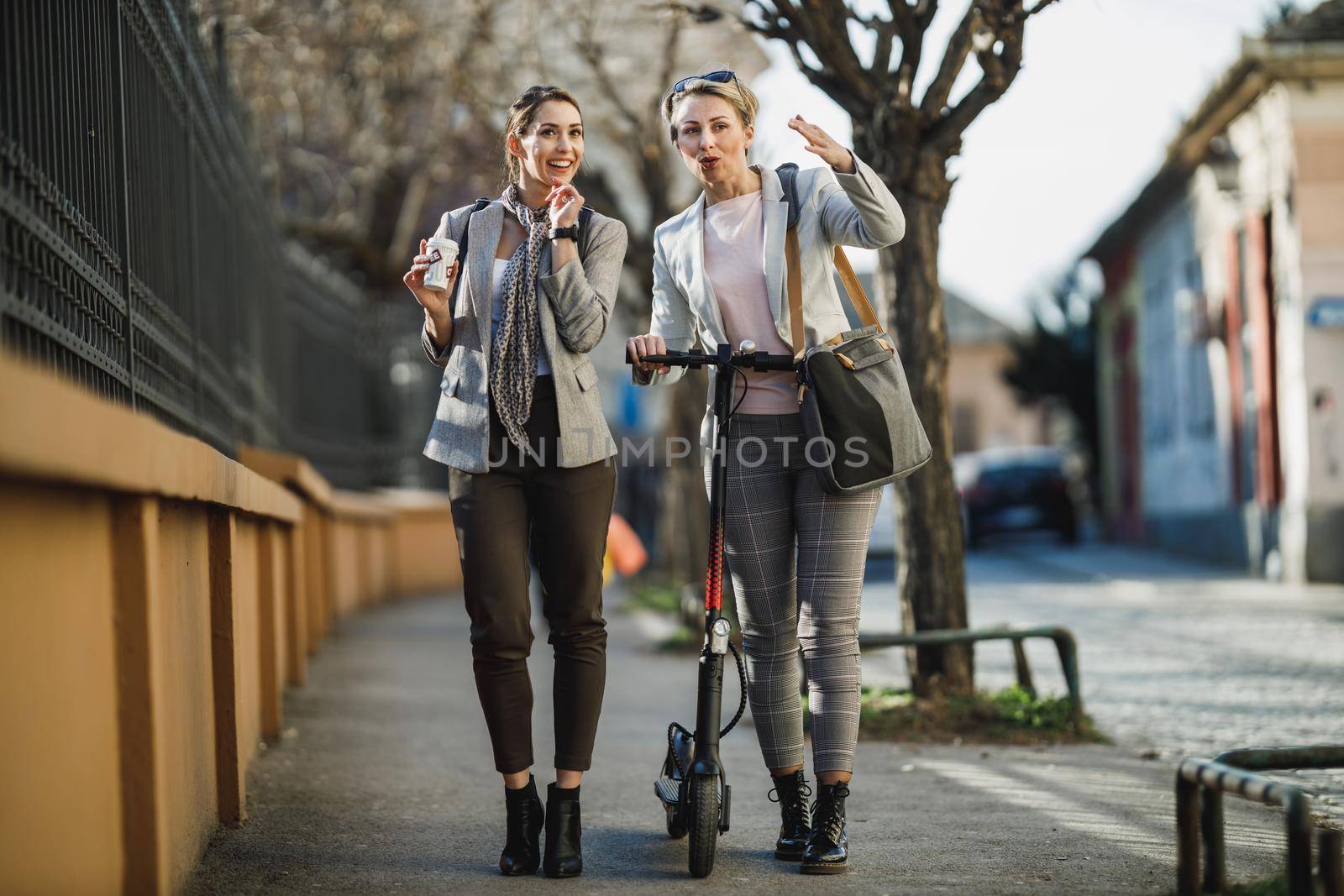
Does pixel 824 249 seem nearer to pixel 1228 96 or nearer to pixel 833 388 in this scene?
pixel 833 388

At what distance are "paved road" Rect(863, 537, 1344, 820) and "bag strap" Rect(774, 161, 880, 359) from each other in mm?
2214

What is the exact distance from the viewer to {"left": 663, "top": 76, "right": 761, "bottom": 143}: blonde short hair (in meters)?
4.46

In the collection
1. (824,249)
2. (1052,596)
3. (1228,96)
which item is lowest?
(1052,596)

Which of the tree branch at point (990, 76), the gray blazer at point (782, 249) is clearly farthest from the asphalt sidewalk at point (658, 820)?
the tree branch at point (990, 76)

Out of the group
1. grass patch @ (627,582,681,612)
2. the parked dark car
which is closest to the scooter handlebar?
Answer: grass patch @ (627,582,681,612)

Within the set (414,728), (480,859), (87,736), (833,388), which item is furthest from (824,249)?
(414,728)

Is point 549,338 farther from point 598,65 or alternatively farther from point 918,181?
point 598,65

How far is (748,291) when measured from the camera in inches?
181

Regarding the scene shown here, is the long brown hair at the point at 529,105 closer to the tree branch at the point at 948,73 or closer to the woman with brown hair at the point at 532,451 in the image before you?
the woman with brown hair at the point at 532,451

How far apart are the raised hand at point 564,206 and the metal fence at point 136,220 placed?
115 centimetres

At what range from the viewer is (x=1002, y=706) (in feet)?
23.5

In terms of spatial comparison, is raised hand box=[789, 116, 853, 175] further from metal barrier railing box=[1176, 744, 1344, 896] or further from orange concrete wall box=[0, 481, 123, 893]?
orange concrete wall box=[0, 481, 123, 893]

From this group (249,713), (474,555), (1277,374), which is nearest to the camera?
(474,555)

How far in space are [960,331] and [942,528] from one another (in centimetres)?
6665
